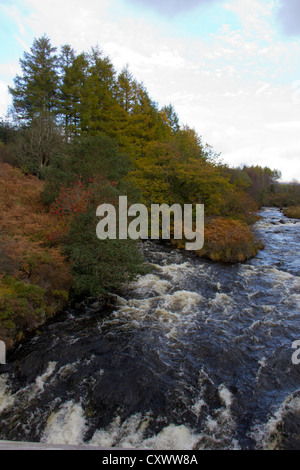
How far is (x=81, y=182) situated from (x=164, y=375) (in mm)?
9901

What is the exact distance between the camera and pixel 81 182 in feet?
42.9

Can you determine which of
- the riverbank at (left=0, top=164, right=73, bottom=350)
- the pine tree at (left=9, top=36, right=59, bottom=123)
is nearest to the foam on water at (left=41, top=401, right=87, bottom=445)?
the riverbank at (left=0, top=164, right=73, bottom=350)

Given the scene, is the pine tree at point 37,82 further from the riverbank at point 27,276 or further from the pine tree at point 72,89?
the riverbank at point 27,276

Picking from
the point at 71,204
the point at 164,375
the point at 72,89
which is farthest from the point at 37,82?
the point at 164,375

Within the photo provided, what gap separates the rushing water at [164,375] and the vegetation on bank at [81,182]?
1.25 meters

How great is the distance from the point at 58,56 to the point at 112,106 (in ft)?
28.9

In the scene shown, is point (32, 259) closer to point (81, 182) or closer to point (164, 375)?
point (81, 182)

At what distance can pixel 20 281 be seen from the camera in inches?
299

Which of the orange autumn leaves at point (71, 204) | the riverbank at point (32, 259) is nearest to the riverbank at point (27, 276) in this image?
the riverbank at point (32, 259)

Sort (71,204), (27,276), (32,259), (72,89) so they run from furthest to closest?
(72,89)
(71,204)
(32,259)
(27,276)

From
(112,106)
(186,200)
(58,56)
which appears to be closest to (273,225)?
(186,200)
